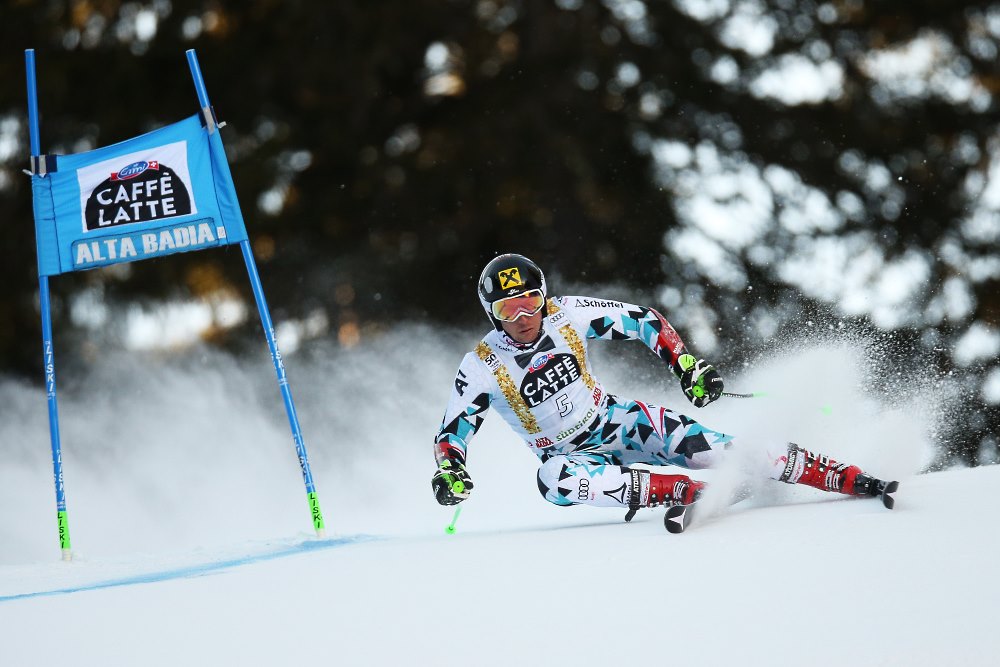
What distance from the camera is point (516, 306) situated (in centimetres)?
575

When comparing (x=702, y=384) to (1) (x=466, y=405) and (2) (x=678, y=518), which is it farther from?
(1) (x=466, y=405)

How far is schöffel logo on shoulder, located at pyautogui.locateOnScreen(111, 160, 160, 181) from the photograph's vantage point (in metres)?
6.71

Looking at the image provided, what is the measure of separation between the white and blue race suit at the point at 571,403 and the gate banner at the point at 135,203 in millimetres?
1832

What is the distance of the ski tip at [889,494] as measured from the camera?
518cm

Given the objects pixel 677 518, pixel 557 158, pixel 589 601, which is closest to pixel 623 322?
pixel 677 518

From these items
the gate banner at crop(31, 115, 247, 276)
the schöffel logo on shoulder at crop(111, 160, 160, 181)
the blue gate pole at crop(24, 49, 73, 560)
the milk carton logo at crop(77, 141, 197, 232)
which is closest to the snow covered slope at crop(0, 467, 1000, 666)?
the blue gate pole at crop(24, 49, 73, 560)

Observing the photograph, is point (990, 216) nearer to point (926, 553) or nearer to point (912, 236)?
point (912, 236)

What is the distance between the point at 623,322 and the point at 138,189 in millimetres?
2809

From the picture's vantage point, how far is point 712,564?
172 inches

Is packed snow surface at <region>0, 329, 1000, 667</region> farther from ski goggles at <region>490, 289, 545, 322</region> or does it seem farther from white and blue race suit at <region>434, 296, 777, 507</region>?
ski goggles at <region>490, 289, 545, 322</region>

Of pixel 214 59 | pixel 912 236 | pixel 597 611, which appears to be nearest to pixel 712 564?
pixel 597 611

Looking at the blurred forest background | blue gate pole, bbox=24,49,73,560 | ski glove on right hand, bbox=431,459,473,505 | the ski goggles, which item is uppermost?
the blurred forest background

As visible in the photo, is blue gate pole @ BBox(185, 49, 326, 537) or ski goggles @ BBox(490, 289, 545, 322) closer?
ski goggles @ BBox(490, 289, 545, 322)

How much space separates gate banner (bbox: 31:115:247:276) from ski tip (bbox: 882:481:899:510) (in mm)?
3703
